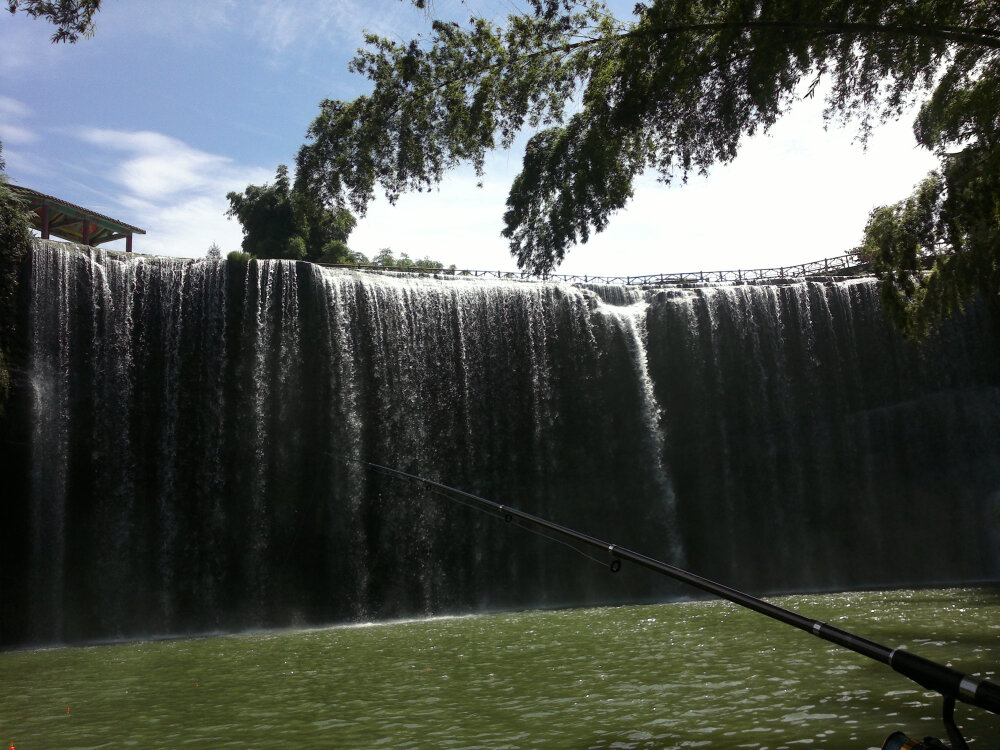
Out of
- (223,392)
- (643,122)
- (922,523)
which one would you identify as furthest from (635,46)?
(922,523)

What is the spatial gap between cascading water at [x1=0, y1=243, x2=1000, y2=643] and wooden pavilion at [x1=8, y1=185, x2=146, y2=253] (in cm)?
404

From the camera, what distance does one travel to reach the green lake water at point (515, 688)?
7.43 m

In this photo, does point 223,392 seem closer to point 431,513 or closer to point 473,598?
point 431,513

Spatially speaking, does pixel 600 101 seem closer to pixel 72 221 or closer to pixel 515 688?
pixel 515 688

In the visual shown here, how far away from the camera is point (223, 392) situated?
1859cm

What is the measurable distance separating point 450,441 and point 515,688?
11.3m

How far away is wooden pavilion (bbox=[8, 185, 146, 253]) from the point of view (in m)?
20.9

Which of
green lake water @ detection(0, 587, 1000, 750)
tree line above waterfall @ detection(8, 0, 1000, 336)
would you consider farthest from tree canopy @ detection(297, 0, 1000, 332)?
green lake water @ detection(0, 587, 1000, 750)

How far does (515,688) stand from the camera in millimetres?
9414

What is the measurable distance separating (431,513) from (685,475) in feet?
22.0

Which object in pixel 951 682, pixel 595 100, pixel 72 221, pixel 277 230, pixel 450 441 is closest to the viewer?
pixel 951 682

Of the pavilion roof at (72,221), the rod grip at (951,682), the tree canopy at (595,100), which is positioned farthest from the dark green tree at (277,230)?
the rod grip at (951,682)

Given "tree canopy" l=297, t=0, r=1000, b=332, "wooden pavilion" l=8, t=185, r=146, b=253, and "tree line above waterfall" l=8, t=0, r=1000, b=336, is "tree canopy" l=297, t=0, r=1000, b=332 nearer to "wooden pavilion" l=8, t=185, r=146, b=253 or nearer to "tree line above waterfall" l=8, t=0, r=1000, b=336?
"tree line above waterfall" l=8, t=0, r=1000, b=336

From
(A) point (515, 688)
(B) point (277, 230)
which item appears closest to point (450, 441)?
(A) point (515, 688)
